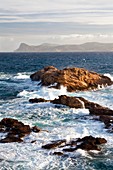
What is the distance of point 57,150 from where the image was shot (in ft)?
92.3

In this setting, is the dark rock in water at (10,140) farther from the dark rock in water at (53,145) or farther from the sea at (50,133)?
the dark rock in water at (53,145)

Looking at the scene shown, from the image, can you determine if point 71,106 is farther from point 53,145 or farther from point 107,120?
point 53,145

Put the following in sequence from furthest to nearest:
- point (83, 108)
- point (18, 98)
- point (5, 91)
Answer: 1. point (5, 91)
2. point (18, 98)
3. point (83, 108)

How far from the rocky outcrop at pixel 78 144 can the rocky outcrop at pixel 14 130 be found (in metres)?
3.48

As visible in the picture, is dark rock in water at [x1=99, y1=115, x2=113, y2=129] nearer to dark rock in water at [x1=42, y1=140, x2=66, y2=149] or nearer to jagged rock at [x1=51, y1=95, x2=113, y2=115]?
jagged rock at [x1=51, y1=95, x2=113, y2=115]

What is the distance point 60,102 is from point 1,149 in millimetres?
17651

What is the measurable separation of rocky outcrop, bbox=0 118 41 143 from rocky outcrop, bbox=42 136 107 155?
3.48 meters

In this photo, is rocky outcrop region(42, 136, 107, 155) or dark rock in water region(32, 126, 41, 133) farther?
dark rock in water region(32, 126, 41, 133)

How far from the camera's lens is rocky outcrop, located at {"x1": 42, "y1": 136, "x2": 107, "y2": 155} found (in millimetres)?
28172

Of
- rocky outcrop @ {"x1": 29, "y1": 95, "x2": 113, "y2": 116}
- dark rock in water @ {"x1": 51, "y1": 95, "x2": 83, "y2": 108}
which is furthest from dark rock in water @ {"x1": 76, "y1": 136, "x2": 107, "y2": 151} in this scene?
dark rock in water @ {"x1": 51, "y1": 95, "x2": 83, "y2": 108}

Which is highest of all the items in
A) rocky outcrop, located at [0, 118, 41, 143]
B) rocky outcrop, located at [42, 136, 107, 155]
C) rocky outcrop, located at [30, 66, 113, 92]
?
rocky outcrop, located at [30, 66, 113, 92]

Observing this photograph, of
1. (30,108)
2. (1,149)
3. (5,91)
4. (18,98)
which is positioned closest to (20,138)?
(1,149)

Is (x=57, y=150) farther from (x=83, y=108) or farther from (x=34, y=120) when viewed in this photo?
(x=83, y=108)

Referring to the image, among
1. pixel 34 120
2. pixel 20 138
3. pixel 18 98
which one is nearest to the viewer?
pixel 20 138
